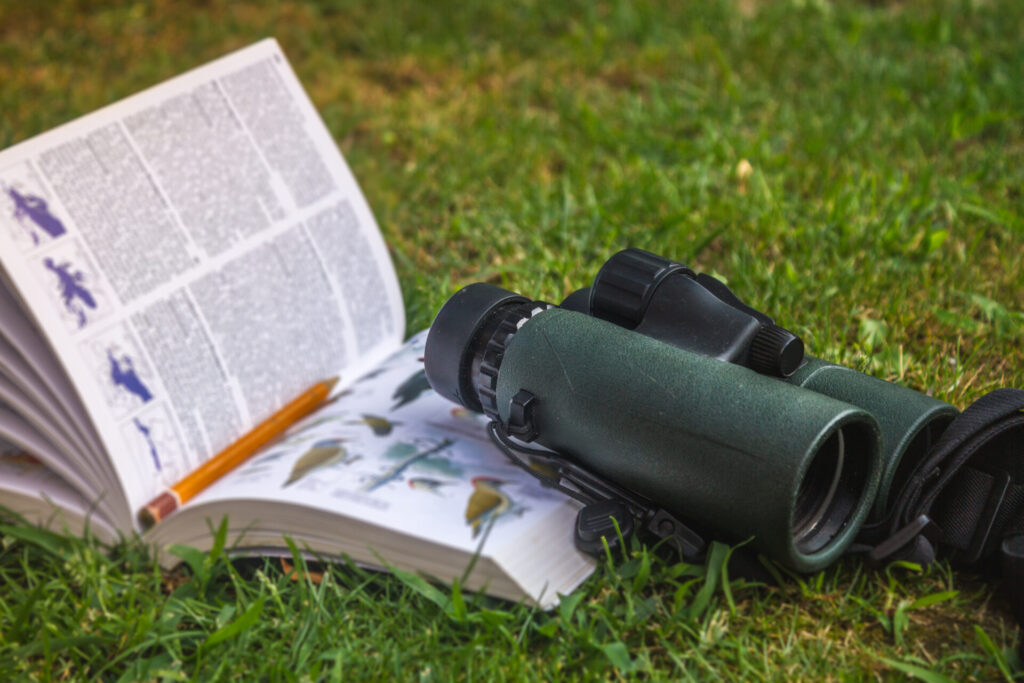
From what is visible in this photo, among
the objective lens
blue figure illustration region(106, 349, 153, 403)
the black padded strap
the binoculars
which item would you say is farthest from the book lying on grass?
the black padded strap

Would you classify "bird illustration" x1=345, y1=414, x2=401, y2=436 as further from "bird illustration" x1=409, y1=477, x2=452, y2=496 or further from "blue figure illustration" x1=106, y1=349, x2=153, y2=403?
"blue figure illustration" x1=106, y1=349, x2=153, y2=403

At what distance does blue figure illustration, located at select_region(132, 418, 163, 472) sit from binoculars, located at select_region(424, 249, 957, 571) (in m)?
0.45

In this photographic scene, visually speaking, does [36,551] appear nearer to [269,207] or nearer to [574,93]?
[269,207]

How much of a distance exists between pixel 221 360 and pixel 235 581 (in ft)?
1.20

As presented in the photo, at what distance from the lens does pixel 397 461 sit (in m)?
1.43

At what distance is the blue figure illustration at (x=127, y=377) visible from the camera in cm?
145

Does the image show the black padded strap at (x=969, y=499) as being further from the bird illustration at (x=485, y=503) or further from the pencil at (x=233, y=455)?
the pencil at (x=233, y=455)

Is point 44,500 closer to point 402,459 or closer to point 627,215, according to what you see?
point 402,459

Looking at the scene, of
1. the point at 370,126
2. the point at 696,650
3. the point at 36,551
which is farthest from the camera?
the point at 370,126

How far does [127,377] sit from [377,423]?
1.22 feet

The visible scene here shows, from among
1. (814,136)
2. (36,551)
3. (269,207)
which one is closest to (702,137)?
(814,136)

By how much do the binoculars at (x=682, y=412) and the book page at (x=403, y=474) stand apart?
68 mm

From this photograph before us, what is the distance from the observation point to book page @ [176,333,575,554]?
51.1 inches

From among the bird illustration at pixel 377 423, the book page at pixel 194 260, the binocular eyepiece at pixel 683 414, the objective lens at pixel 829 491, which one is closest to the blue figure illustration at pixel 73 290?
the book page at pixel 194 260
